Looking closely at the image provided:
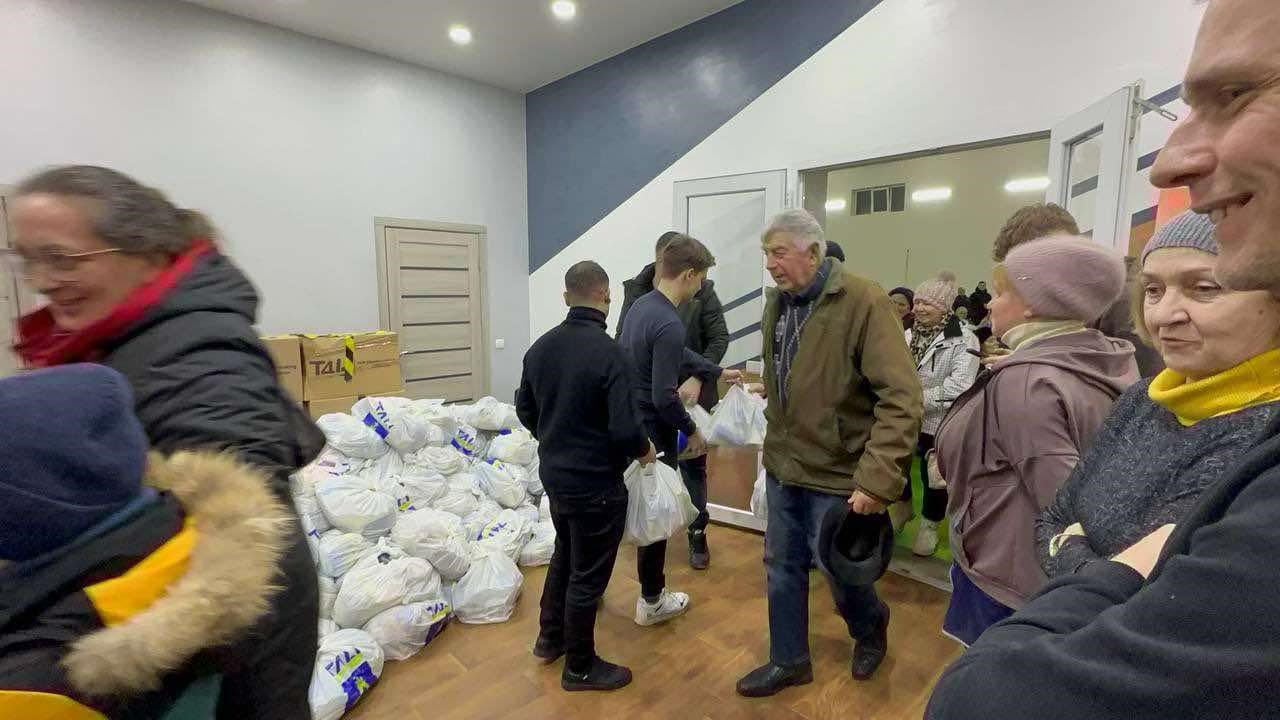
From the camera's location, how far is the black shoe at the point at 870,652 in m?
2.24

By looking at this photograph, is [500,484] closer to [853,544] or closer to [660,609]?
[660,609]

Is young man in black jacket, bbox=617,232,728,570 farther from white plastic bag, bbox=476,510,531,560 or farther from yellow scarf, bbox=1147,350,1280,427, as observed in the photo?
yellow scarf, bbox=1147,350,1280,427

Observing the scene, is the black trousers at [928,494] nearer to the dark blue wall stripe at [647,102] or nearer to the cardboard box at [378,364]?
the dark blue wall stripe at [647,102]

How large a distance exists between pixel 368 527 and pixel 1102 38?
4240 mm

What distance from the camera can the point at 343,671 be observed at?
2055 millimetres

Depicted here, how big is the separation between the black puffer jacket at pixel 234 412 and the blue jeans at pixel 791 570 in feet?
5.24

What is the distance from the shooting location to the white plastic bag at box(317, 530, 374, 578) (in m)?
2.45

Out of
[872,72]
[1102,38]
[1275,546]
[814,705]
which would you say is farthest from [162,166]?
[1102,38]

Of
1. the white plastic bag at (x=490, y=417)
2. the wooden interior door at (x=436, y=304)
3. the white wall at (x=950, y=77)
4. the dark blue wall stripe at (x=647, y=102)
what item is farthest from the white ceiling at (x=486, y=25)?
the white plastic bag at (x=490, y=417)

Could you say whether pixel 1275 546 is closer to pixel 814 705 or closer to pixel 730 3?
pixel 814 705

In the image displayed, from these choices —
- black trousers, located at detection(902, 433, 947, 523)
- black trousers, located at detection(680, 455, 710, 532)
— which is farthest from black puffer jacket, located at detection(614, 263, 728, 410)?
black trousers, located at detection(902, 433, 947, 523)

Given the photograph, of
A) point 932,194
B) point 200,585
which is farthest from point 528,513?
point 932,194

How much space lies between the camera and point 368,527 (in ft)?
8.60

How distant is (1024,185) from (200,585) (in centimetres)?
827
